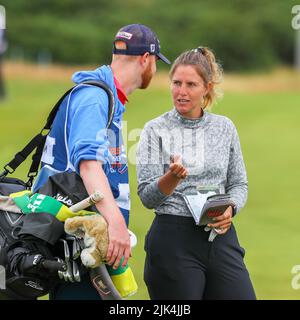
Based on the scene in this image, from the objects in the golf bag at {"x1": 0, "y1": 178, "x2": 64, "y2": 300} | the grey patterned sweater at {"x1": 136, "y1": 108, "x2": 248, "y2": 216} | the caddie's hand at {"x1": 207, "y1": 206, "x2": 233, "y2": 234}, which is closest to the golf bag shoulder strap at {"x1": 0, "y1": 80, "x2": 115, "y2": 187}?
the golf bag at {"x1": 0, "y1": 178, "x2": 64, "y2": 300}

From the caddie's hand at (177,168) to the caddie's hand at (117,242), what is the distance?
20.3 inches

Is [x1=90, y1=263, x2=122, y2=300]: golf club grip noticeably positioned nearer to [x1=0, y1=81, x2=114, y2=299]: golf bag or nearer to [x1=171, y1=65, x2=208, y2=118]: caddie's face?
[x1=0, y1=81, x2=114, y2=299]: golf bag

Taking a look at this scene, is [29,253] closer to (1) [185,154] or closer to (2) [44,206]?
(2) [44,206]

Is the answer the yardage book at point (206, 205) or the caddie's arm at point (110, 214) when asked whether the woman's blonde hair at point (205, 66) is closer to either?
the yardage book at point (206, 205)

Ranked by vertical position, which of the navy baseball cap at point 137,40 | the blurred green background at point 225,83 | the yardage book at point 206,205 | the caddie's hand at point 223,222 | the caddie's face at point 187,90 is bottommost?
the blurred green background at point 225,83

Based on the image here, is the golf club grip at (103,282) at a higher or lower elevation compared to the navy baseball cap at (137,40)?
lower

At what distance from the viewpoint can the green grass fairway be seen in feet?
33.4

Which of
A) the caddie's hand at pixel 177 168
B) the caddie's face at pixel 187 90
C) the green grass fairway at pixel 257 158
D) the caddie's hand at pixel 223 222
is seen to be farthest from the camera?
the green grass fairway at pixel 257 158

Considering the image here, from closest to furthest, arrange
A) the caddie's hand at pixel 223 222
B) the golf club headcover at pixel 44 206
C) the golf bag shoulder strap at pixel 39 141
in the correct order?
the golf club headcover at pixel 44 206, the golf bag shoulder strap at pixel 39 141, the caddie's hand at pixel 223 222

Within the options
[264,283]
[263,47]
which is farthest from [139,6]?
[264,283]

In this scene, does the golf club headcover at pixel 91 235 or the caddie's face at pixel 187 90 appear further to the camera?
the caddie's face at pixel 187 90

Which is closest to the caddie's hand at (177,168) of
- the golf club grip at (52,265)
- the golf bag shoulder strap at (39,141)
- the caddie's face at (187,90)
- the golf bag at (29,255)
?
the golf bag shoulder strap at (39,141)

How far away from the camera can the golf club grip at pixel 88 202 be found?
14.3ft
